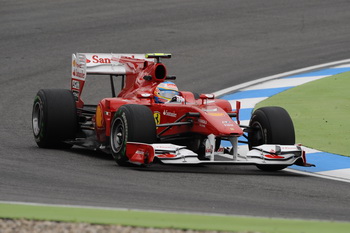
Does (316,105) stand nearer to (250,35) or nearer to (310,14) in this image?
(250,35)

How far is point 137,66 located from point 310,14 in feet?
33.3

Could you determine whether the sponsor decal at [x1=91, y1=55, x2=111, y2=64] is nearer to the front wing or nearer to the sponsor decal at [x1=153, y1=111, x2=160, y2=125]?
the sponsor decal at [x1=153, y1=111, x2=160, y2=125]

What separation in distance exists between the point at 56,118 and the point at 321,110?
424cm

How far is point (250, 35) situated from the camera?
20.1 metres

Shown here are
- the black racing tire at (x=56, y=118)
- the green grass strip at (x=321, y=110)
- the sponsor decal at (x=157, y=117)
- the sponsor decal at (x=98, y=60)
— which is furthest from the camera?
the sponsor decal at (x=98, y=60)

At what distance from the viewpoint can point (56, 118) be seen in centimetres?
1193

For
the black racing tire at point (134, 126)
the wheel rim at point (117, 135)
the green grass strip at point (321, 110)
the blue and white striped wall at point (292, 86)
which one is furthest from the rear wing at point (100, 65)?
the green grass strip at point (321, 110)

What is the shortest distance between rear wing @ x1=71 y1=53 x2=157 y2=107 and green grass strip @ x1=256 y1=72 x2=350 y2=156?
2.41 metres

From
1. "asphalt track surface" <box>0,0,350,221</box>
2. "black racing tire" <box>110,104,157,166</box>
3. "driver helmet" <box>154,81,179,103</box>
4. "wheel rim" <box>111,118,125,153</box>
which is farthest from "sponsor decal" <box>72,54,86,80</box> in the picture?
"black racing tire" <box>110,104,157,166</box>

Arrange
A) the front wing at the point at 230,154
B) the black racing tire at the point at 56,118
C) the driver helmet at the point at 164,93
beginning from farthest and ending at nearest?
1. the black racing tire at the point at 56,118
2. the driver helmet at the point at 164,93
3. the front wing at the point at 230,154

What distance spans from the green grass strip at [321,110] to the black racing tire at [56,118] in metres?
3.03

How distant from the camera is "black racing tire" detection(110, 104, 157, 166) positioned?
407 inches

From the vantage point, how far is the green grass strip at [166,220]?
699cm

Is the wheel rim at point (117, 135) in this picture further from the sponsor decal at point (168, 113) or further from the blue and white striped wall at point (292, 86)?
the blue and white striped wall at point (292, 86)
